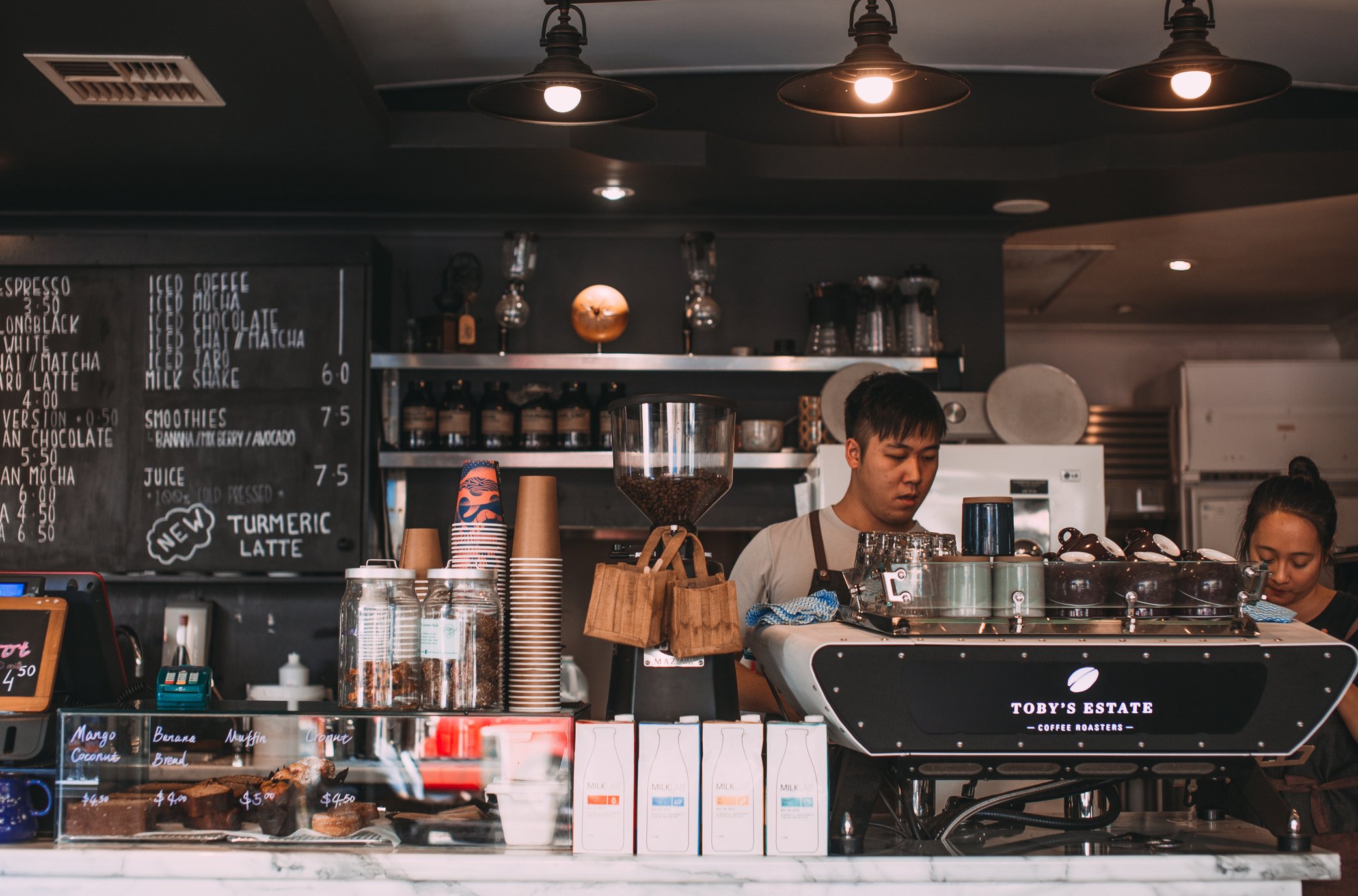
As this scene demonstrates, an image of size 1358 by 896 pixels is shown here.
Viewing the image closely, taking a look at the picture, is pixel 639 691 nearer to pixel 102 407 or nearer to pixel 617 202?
pixel 617 202

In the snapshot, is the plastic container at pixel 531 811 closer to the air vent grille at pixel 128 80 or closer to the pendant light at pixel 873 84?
the pendant light at pixel 873 84

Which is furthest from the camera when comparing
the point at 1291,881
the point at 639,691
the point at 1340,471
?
the point at 1340,471

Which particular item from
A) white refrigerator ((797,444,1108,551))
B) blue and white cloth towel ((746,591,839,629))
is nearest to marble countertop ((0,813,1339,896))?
blue and white cloth towel ((746,591,839,629))

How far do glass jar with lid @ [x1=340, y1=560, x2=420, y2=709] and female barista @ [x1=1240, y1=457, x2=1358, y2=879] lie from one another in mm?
1328

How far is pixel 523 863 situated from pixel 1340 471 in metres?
5.21

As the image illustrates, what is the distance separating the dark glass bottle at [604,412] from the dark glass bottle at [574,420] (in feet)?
0.11

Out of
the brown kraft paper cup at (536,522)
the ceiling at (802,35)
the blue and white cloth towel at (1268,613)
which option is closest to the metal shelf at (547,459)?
the ceiling at (802,35)

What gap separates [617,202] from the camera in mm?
3893

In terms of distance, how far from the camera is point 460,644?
61.0 inches

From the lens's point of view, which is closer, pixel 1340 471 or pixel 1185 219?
pixel 1185 219

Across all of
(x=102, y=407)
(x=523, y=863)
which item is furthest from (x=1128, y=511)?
(x=523, y=863)

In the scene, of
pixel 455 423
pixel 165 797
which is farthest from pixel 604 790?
pixel 455 423

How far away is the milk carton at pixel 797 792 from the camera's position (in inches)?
56.2

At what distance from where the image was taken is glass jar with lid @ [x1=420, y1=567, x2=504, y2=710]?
1547 millimetres
